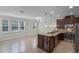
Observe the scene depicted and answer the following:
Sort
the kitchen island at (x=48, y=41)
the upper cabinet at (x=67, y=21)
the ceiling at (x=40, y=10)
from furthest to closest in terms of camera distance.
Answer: the kitchen island at (x=48, y=41), the upper cabinet at (x=67, y=21), the ceiling at (x=40, y=10)

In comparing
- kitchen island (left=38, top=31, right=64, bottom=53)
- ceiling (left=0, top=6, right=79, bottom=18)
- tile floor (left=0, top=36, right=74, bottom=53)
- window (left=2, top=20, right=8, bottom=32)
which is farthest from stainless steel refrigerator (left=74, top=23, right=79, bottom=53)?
window (left=2, top=20, right=8, bottom=32)

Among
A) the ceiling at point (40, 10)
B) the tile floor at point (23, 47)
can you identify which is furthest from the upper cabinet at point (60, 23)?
the tile floor at point (23, 47)

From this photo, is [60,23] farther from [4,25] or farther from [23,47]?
[4,25]

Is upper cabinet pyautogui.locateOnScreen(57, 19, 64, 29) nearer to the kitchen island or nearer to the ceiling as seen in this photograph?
the ceiling

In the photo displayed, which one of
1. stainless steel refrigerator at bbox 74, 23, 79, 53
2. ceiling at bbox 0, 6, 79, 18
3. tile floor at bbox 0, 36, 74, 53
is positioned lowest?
tile floor at bbox 0, 36, 74, 53

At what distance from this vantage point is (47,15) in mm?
2967

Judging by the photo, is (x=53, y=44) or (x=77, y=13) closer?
(x=77, y=13)

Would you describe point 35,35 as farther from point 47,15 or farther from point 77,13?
point 77,13

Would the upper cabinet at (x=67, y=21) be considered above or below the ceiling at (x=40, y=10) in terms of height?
below

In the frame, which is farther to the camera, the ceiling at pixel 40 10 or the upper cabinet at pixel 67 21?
the upper cabinet at pixel 67 21

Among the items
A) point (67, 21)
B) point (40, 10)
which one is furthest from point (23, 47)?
point (67, 21)

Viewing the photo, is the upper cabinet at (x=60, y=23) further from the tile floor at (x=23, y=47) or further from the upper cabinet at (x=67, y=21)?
the tile floor at (x=23, y=47)
